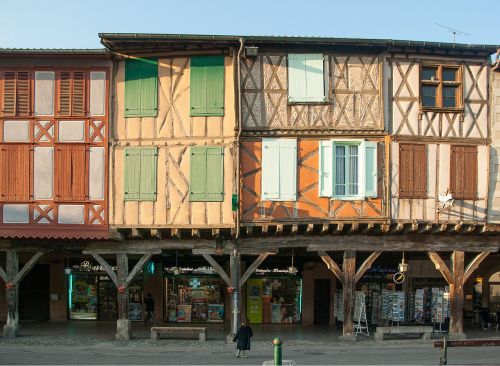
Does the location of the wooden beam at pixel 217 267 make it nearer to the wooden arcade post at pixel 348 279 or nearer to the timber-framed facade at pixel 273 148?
the timber-framed facade at pixel 273 148

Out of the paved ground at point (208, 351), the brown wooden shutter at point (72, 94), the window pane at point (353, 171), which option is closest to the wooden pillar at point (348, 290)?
the paved ground at point (208, 351)

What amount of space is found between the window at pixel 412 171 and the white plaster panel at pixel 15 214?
1192 cm

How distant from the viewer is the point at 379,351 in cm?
2133

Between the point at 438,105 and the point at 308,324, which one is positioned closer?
the point at 438,105

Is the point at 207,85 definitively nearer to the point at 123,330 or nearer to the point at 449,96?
the point at 449,96

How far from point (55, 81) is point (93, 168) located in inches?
121

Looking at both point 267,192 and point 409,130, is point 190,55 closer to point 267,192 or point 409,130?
point 267,192

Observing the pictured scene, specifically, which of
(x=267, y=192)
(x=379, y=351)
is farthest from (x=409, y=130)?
(x=379, y=351)

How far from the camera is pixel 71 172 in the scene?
22750mm

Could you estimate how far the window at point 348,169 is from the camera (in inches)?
880

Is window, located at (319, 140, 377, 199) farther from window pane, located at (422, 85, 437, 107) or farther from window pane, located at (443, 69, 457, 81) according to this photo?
window pane, located at (443, 69, 457, 81)

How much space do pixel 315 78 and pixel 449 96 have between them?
14.8 feet

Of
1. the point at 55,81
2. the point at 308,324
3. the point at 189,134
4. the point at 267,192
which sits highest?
the point at 55,81

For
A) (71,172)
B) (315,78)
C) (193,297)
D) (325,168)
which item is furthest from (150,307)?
(315,78)
